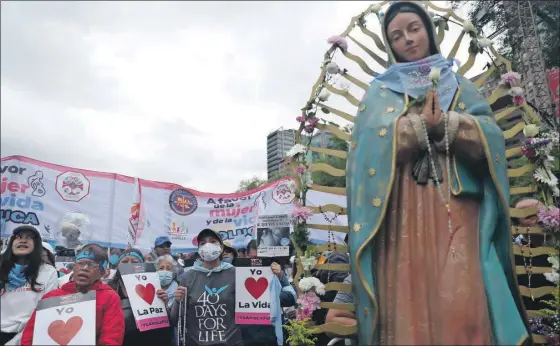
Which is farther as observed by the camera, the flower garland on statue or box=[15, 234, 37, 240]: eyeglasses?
box=[15, 234, 37, 240]: eyeglasses

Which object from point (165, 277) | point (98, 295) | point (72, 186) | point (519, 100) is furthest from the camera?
point (72, 186)

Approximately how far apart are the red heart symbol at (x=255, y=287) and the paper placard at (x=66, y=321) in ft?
5.94

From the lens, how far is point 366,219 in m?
3.97

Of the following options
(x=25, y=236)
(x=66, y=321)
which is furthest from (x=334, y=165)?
(x=66, y=321)

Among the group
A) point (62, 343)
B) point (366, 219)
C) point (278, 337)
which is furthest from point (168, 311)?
point (366, 219)

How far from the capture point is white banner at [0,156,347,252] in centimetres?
700

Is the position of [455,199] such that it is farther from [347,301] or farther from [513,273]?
[347,301]

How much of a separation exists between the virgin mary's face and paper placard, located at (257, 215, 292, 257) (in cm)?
219

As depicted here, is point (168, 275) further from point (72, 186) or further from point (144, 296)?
point (72, 186)

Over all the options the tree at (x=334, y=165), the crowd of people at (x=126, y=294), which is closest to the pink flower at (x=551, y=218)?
the crowd of people at (x=126, y=294)

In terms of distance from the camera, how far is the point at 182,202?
8836 mm

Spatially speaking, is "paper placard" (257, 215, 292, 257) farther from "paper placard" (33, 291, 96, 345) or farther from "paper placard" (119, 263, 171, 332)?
"paper placard" (33, 291, 96, 345)

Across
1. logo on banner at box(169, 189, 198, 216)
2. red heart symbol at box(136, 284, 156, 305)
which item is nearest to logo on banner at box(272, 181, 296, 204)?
logo on banner at box(169, 189, 198, 216)

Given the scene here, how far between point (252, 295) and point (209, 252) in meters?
0.69
